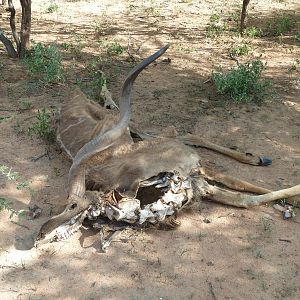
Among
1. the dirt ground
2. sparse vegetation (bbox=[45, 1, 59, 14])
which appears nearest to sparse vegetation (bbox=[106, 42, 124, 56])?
the dirt ground

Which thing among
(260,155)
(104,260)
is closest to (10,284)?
(104,260)

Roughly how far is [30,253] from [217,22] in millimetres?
6744

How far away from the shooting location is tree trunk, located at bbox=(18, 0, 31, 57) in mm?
7680

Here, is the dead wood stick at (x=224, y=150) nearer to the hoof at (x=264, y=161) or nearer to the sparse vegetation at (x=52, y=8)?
the hoof at (x=264, y=161)

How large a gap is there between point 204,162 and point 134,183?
1.10m

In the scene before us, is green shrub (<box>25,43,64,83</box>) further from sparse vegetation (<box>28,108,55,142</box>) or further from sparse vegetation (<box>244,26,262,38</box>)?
sparse vegetation (<box>244,26,262,38</box>)

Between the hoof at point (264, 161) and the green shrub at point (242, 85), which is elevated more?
the green shrub at point (242, 85)

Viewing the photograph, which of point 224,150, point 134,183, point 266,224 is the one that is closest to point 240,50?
point 224,150

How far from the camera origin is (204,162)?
4.91 m

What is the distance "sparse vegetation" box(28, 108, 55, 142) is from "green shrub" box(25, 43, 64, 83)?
1119 mm

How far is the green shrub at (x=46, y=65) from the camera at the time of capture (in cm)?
688

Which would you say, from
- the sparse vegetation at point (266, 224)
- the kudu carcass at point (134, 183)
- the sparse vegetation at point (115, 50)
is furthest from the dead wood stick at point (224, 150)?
the sparse vegetation at point (115, 50)

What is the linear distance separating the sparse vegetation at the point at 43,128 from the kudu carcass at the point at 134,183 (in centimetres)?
133

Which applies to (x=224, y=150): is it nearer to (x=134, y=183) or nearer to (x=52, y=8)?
(x=134, y=183)
